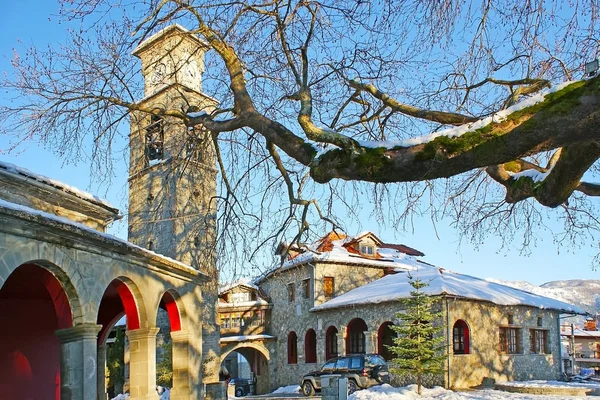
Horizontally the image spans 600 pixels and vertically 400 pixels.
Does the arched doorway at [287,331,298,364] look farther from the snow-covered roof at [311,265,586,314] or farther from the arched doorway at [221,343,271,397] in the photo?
the snow-covered roof at [311,265,586,314]

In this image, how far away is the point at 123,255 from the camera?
31.8 feet

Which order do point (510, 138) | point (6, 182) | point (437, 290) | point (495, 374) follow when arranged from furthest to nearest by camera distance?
point (495, 374), point (437, 290), point (6, 182), point (510, 138)

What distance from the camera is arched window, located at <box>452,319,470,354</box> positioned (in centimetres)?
2361

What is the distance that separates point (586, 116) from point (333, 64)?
4.82 m

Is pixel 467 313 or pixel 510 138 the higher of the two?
pixel 510 138

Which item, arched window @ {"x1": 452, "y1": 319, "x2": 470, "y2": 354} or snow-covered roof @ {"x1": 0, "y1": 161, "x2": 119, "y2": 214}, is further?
arched window @ {"x1": 452, "y1": 319, "x2": 470, "y2": 354}

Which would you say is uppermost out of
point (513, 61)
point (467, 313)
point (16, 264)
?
point (513, 61)

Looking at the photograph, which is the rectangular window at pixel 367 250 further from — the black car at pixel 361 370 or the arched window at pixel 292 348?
the black car at pixel 361 370

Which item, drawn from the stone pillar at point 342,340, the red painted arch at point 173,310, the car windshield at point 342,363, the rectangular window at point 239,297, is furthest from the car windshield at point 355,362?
the rectangular window at point 239,297

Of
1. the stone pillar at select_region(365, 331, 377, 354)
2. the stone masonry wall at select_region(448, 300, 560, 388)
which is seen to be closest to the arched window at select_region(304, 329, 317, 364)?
the stone pillar at select_region(365, 331, 377, 354)

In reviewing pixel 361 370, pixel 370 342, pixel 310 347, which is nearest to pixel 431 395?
pixel 361 370

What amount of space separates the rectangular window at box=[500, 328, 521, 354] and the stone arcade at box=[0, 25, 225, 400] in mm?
14397

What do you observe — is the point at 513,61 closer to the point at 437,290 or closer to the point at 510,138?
the point at 510,138

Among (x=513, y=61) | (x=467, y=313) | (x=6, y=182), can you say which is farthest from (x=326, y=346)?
(x=513, y=61)
